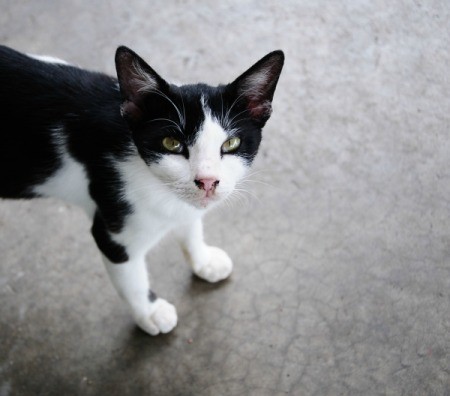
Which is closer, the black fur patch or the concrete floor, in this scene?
the black fur patch

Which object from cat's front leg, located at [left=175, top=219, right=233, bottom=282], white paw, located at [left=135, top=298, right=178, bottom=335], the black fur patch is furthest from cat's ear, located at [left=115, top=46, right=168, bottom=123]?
white paw, located at [left=135, top=298, right=178, bottom=335]

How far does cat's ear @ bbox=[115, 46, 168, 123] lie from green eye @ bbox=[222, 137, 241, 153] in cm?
20

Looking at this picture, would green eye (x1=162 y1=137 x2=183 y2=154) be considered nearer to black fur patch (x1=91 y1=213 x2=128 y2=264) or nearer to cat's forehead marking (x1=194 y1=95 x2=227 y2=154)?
cat's forehead marking (x1=194 y1=95 x2=227 y2=154)

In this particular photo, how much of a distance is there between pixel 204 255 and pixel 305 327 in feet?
1.43

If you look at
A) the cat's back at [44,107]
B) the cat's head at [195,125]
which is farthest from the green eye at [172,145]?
the cat's back at [44,107]


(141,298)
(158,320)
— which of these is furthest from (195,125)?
(158,320)

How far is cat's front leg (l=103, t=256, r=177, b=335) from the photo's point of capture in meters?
1.58

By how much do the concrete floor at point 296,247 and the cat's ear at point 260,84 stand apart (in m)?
0.76

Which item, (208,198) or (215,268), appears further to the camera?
(215,268)

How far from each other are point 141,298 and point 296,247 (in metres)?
0.63

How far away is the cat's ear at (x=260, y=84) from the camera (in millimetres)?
1246

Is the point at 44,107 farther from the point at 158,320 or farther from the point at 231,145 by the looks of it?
the point at 158,320

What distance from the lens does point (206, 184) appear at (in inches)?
49.0

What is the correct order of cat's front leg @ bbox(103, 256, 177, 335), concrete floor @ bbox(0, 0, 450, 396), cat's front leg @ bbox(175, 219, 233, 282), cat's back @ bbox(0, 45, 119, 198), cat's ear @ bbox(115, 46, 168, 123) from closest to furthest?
cat's ear @ bbox(115, 46, 168, 123)
cat's back @ bbox(0, 45, 119, 198)
cat's front leg @ bbox(103, 256, 177, 335)
concrete floor @ bbox(0, 0, 450, 396)
cat's front leg @ bbox(175, 219, 233, 282)
